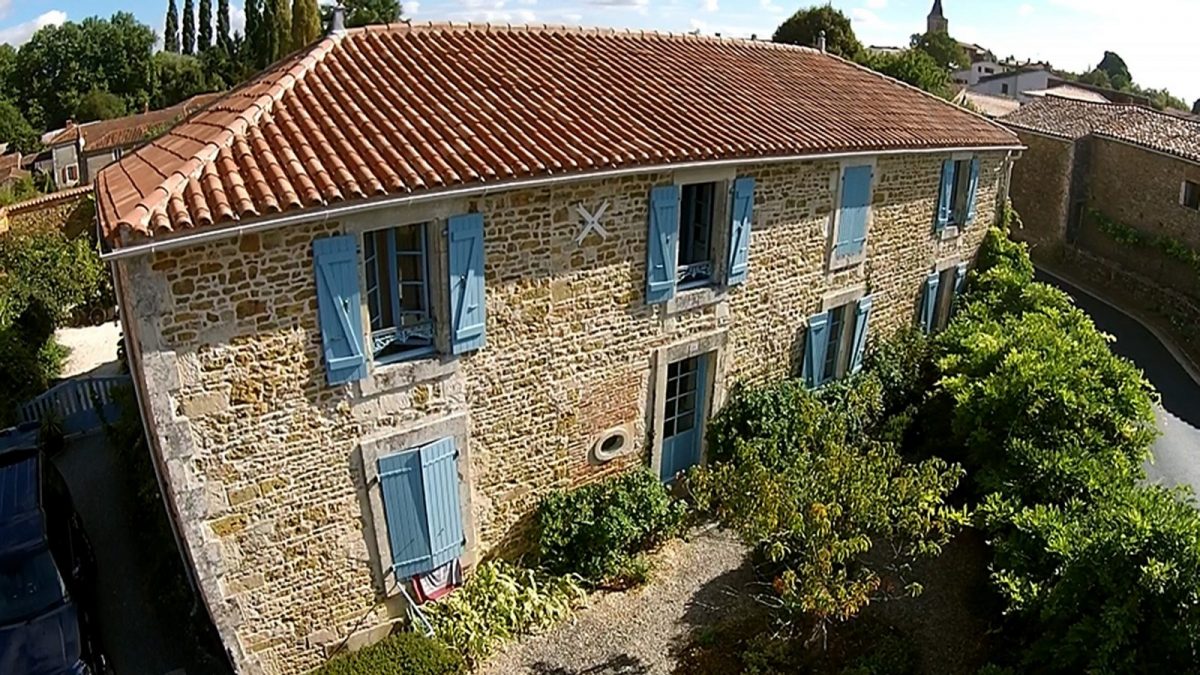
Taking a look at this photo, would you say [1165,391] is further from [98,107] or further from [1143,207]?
[98,107]

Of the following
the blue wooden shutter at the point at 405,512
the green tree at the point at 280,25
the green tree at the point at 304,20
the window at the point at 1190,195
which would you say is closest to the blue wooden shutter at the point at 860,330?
the blue wooden shutter at the point at 405,512

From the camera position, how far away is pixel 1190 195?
22.7 metres

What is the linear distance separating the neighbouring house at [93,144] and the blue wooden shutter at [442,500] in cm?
3572

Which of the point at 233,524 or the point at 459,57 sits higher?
the point at 459,57

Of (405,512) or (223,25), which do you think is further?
(223,25)

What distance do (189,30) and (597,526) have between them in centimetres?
7957

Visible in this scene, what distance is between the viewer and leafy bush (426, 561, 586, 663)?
9.59 metres

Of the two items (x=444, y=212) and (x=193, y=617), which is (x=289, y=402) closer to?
(x=444, y=212)

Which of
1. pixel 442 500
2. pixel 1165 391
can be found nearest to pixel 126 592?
pixel 442 500

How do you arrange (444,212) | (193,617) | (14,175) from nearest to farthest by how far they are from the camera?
(444,212), (193,617), (14,175)

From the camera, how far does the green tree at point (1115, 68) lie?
102488 millimetres

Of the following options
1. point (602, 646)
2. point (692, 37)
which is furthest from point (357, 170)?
point (692, 37)

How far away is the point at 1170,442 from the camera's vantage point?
52.1 ft

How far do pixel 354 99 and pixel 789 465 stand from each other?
274 inches
